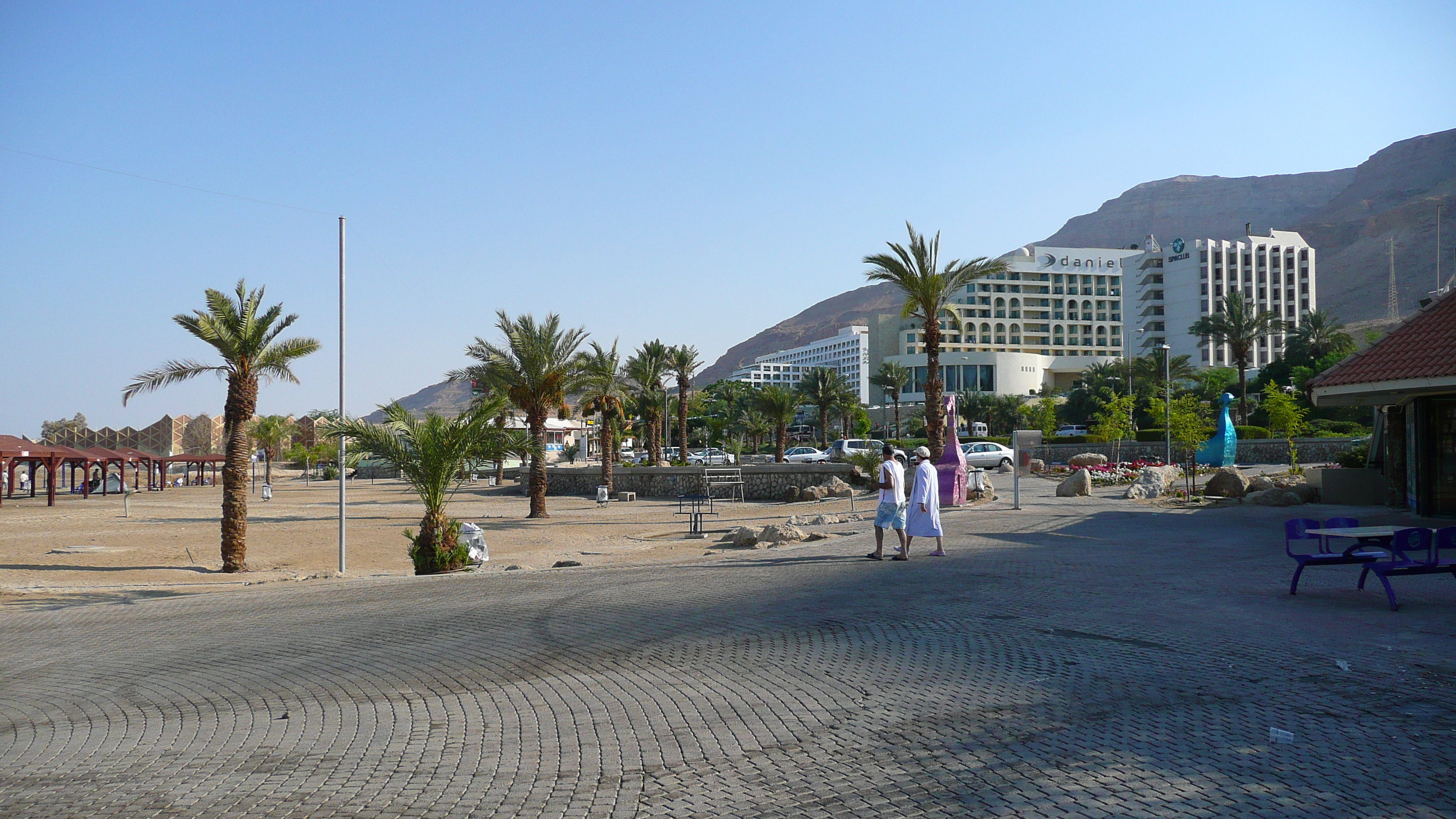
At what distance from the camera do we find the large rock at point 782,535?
704 inches

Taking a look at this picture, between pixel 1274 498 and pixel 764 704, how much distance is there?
1947 cm

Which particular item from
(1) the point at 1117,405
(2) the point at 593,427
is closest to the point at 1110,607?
(1) the point at 1117,405

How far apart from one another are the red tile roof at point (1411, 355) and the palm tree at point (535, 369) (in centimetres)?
2145

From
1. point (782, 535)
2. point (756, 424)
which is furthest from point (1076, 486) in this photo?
point (756, 424)

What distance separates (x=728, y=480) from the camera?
33.7 m

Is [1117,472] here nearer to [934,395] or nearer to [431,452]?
[934,395]

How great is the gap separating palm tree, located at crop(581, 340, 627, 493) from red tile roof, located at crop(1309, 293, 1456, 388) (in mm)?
23557

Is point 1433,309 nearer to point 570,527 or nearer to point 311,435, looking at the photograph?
point 570,527

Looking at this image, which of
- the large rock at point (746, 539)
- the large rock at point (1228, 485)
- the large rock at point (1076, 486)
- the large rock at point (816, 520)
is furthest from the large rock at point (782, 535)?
the large rock at point (1228, 485)

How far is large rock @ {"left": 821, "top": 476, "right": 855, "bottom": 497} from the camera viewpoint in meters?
32.0

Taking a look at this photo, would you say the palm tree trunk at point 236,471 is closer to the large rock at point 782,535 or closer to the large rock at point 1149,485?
the large rock at point 782,535

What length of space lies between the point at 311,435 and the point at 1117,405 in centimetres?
10518

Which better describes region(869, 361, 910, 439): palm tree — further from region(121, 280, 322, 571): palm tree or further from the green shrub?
region(121, 280, 322, 571): palm tree

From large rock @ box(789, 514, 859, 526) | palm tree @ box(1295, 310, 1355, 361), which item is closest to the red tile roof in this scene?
large rock @ box(789, 514, 859, 526)
